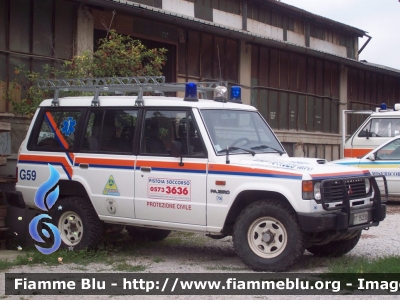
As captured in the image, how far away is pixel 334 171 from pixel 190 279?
6.83ft

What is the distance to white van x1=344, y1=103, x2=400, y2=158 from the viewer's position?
16219mm

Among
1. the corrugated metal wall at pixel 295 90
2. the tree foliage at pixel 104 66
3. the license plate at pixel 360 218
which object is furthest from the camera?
the corrugated metal wall at pixel 295 90

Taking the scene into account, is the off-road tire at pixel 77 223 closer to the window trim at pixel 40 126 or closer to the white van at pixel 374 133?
the window trim at pixel 40 126

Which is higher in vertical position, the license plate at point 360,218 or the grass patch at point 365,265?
the license plate at point 360,218

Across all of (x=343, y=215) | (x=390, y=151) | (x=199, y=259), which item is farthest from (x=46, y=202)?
(x=390, y=151)

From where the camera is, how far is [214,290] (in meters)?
6.96

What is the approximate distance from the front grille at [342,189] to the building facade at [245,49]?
175 inches

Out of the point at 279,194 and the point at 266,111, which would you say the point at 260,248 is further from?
the point at 266,111

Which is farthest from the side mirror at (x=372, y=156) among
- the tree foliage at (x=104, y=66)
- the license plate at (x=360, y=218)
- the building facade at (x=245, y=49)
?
the license plate at (x=360, y=218)

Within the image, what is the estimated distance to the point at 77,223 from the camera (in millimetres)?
9102

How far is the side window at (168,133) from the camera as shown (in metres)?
8.27

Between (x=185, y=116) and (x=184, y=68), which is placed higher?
(x=184, y=68)

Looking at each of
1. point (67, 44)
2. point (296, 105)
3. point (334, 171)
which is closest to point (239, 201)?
point (334, 171)

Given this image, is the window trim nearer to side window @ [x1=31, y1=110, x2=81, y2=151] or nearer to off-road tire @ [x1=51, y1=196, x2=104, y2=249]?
side window @ [x1=31, y1=110, x2=81, y2=151]
